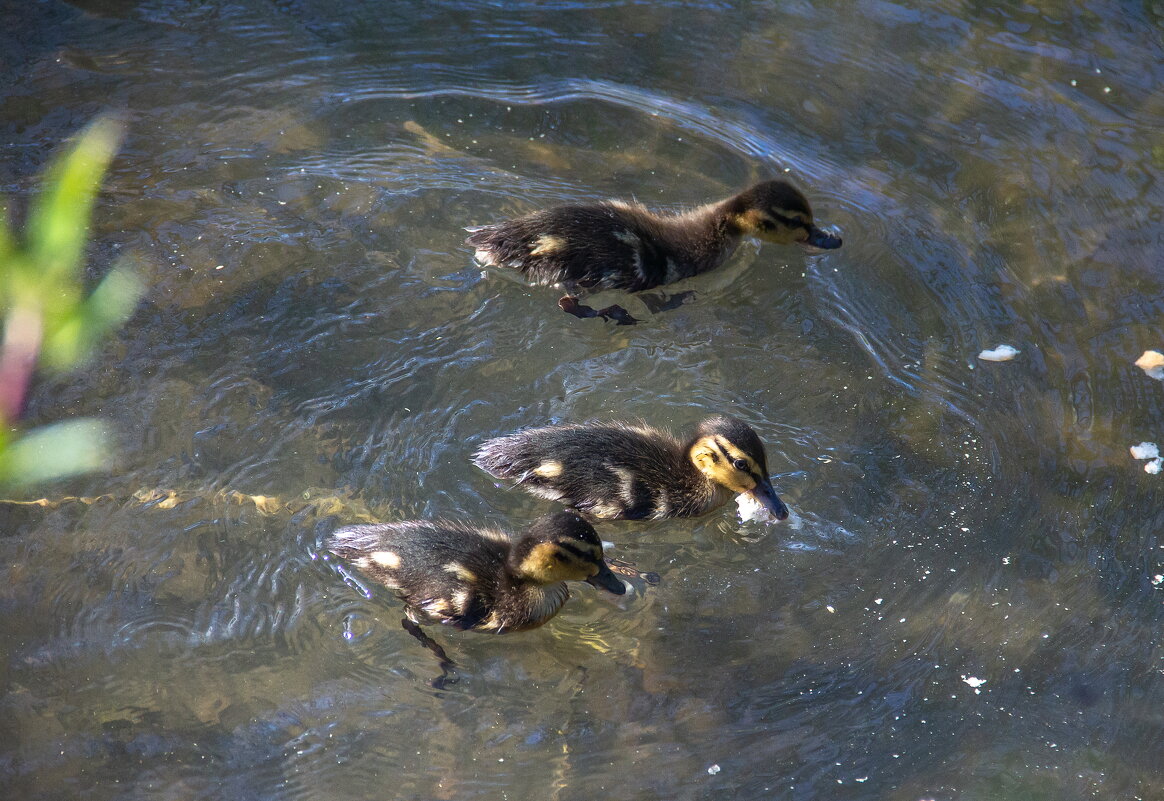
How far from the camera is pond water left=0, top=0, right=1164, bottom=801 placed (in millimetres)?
2822

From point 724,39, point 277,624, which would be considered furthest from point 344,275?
point 724,39

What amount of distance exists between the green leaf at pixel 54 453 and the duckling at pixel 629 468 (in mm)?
1174

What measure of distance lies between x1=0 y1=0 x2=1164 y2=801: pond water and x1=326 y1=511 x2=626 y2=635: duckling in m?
0.10

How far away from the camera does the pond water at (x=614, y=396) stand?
2.82 meters

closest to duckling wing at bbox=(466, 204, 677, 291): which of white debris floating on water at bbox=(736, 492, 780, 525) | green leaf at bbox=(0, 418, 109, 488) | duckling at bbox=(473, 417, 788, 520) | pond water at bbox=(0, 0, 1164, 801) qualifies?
pond water at bbox=(0, 0, 1164, 801)

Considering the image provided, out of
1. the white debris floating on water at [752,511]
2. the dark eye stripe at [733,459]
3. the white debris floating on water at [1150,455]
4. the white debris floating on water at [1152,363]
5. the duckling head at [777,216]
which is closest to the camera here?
the dark eye stripe at [733,459]

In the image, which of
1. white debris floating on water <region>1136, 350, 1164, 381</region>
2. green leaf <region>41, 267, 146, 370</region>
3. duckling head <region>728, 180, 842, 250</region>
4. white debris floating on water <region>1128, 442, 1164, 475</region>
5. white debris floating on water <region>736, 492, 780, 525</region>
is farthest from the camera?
duckling head <region>728, 180, 842, 250</region>

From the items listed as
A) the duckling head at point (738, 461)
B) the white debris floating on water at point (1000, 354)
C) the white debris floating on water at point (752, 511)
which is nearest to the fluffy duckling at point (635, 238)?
the white debris floating on water at point (1000, 354)

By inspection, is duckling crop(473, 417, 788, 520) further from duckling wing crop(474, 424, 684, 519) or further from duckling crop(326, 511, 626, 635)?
duckling crop(326, 511, 626, 635)

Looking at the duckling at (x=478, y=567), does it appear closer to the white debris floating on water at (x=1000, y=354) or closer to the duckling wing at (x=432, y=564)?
the duckling wing at (x=432, y=564)

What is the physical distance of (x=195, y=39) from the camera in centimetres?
504

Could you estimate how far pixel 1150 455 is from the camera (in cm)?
358

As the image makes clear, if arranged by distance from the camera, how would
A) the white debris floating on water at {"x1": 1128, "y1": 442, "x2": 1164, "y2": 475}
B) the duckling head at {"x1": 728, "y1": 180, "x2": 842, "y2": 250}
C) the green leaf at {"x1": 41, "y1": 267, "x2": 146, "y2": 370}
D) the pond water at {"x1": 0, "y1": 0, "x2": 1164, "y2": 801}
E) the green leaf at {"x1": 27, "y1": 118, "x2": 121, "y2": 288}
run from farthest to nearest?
the duckling head at {"x1": 728, "y1": 180, "x2": 842, "y2": 250} < the green leaf at {"x1": 27, "y1": 118, "x2": 121, "y2": 288} < the green leaf at {"x1": 41, "y1": 267, "x2": 146, "y2": 370} < the white debris floating on water at {"x1": 1128, "y1": 442, "x2": 1164, "y2": 475} < the pond water at {"x1": 0, "y1": 0, "x2": 1164, "y2": 801}

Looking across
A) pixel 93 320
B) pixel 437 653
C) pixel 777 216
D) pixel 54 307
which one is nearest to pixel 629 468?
pixel 437 653
